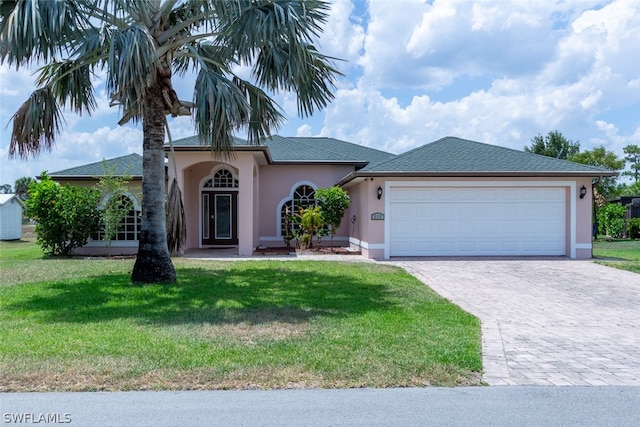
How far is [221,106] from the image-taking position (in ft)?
29.4

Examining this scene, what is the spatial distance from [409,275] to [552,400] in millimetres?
7440

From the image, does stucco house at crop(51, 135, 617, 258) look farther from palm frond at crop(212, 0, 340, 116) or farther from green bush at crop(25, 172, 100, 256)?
palm frond at crop(212, 0, 340, 116)

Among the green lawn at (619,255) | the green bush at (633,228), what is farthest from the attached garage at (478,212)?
the green bush at (633,228)

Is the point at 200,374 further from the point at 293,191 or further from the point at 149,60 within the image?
the point at 293,191

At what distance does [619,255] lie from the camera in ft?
55.9

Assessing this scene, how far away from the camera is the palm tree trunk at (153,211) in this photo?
9.96 m

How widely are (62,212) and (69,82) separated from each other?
7.12 metres

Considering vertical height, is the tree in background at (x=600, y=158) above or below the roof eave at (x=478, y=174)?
above

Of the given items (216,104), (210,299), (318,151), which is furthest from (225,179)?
(210,299)

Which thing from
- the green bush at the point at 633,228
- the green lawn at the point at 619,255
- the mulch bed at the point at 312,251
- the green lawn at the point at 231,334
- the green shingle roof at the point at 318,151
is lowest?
the green lawn at the point at 619,255

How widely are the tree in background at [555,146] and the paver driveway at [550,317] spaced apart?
2650 cm

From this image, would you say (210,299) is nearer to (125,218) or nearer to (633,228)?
(125,218)

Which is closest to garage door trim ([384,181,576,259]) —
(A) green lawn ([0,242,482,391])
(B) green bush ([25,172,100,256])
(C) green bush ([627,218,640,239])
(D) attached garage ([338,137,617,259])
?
(D) attached garage ([338,137,617,259])

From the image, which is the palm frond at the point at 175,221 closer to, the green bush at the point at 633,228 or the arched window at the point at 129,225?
the arched window at the point at 129,225
